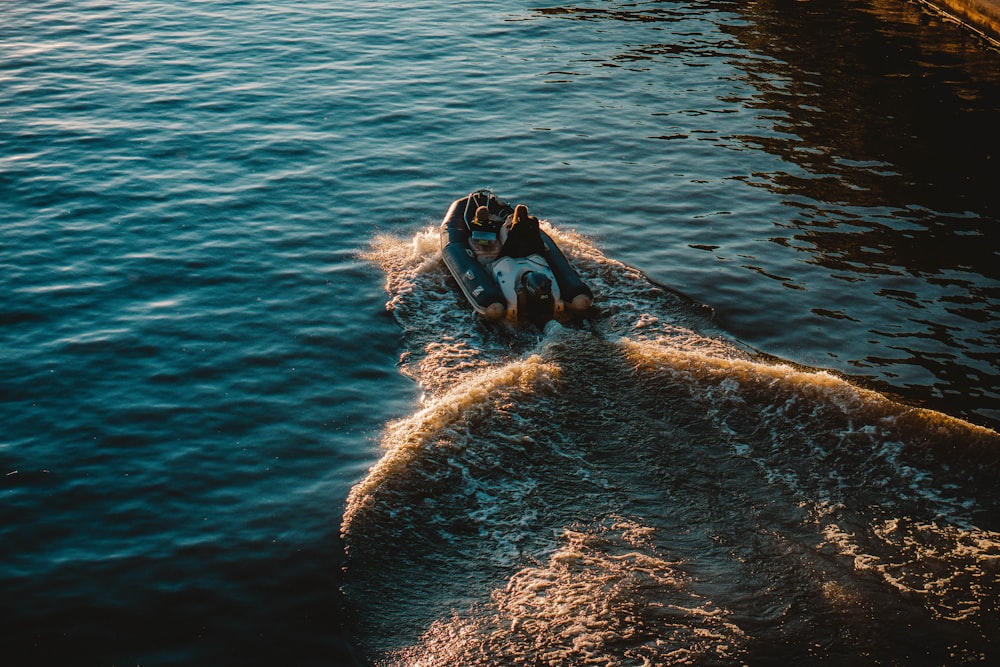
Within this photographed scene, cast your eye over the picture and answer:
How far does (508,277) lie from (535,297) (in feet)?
2.05

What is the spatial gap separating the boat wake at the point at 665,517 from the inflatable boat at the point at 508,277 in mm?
802

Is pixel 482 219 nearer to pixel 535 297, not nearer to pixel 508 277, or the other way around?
pixel 508 277

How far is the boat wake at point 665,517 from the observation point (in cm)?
800

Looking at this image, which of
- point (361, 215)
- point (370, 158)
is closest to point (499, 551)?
point (361, 215)

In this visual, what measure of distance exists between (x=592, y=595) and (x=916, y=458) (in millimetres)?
4229

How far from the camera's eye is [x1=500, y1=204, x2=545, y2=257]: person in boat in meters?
14.2

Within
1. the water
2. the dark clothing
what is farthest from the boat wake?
the dark clothing

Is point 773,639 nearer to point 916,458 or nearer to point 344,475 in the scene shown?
point 916,458

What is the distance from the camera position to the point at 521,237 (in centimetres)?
1427

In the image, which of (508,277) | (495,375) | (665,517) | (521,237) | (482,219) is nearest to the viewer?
(665,517)

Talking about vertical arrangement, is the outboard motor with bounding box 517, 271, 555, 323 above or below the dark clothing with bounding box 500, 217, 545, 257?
below

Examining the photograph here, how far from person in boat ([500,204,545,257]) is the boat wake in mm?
2042

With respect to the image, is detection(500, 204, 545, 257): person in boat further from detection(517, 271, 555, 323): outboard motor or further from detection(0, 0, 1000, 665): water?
detection(0, 0, 1000, 665): water

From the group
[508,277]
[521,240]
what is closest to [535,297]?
[508,277]
